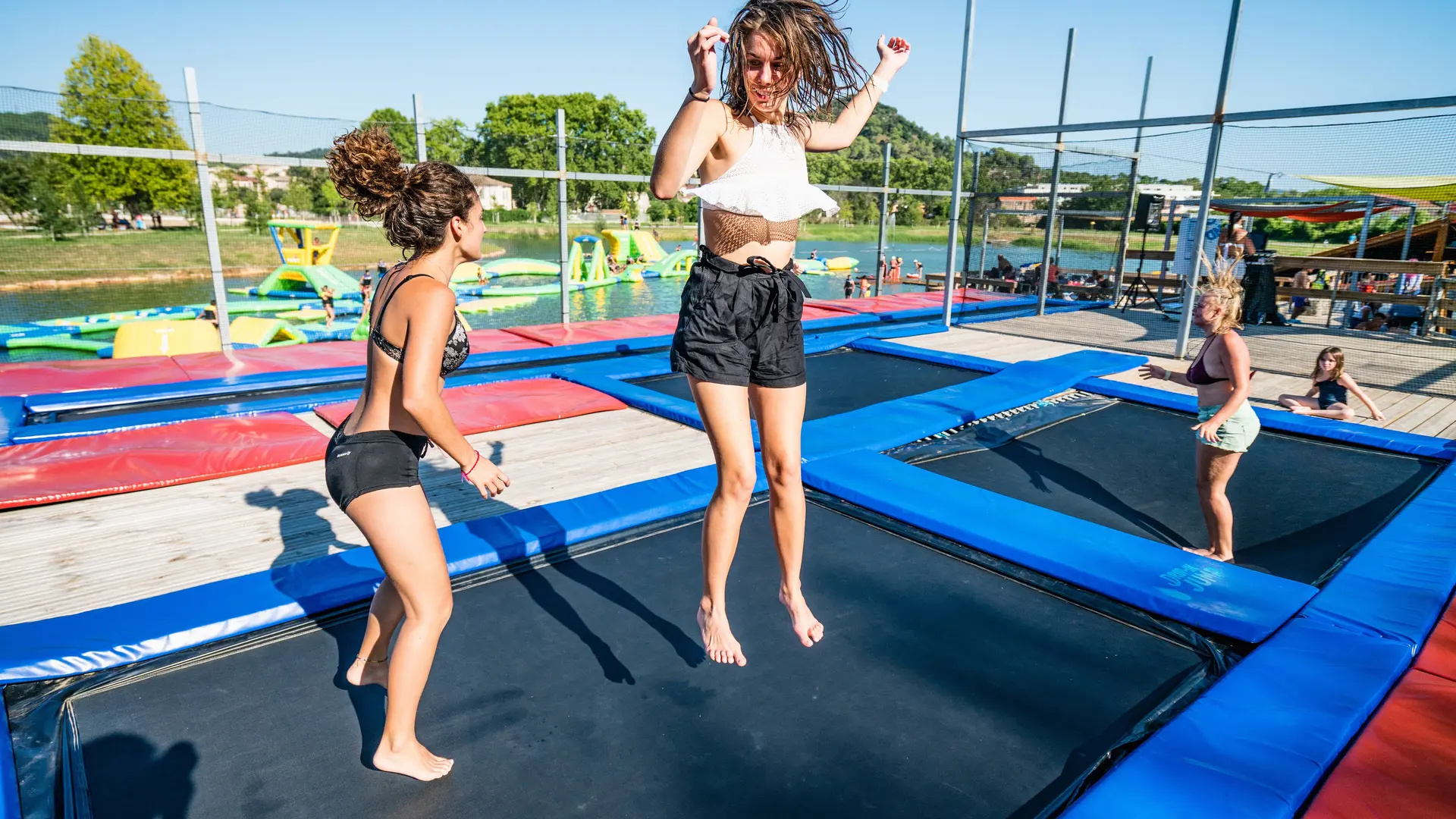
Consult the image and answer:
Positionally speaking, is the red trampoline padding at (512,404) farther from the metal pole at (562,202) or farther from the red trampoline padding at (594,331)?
the metal pole at (562,202)

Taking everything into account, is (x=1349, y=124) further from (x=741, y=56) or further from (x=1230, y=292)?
(x=741, y=56)

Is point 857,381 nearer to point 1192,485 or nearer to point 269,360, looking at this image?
point 1192,485

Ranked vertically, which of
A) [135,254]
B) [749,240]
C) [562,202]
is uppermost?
[562,202]

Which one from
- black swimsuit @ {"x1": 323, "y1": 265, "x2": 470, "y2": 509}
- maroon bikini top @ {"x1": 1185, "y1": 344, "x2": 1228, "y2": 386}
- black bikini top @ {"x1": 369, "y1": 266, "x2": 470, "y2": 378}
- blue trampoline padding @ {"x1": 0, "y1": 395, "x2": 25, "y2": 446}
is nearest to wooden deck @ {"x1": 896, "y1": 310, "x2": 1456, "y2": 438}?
maroon bikini top @ {"x1": 1185, "y1": 344, "x2": 1228, "y2": 386}

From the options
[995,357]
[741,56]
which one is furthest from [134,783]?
[995,357]

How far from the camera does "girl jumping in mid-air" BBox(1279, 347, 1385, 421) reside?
156 inches

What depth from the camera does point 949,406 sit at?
3881 millimetres

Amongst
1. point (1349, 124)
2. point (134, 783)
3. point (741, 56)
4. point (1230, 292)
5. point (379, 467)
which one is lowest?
point (134, 783)

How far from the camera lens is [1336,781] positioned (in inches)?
49.9

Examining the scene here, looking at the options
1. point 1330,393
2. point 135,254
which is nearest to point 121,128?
point 1330,393

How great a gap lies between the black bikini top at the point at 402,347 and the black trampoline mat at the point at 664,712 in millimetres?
720

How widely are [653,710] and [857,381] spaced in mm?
3582

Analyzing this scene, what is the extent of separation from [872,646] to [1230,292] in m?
1.91

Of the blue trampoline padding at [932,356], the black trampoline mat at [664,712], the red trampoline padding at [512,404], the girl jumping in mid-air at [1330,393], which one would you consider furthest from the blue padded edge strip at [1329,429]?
the red trampoline padding at [512,404]
